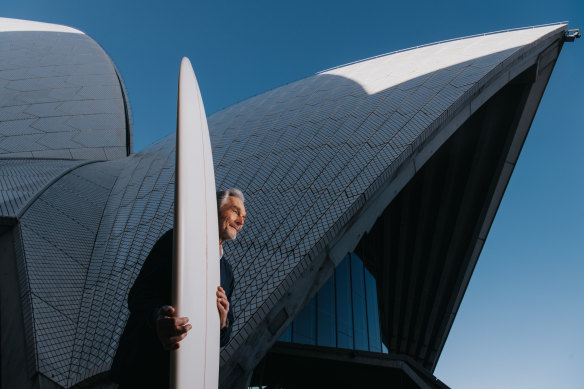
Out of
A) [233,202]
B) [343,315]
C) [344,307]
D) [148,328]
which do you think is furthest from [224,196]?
[344,307]

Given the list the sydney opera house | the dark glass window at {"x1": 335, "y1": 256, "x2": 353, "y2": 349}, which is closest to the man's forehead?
the sydney opera house

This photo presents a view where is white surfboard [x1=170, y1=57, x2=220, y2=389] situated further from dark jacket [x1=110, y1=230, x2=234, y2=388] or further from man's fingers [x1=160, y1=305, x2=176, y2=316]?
dark jacket [x1=110, y1=230, x2=234, y2=388]

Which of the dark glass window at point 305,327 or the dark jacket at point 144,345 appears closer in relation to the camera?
the dark jacket at point 144,345

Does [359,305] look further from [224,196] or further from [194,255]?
[194,255]

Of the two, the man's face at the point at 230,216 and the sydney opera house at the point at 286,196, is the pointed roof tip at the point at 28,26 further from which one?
the man's face at the point at 230,216

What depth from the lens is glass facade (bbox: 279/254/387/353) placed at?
9.45 m

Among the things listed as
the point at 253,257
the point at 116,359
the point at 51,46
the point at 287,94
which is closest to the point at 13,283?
the point at 253,257

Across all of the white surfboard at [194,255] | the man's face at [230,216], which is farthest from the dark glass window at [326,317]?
the white surfboard at [194,255]

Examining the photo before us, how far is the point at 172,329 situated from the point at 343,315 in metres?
10.2

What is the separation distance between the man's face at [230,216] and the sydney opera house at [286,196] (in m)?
2.50

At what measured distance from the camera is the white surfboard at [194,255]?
50.3 inches

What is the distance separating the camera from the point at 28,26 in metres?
20.5

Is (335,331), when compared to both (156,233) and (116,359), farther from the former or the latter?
(116,359)

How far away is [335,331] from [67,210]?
658 centimetres
